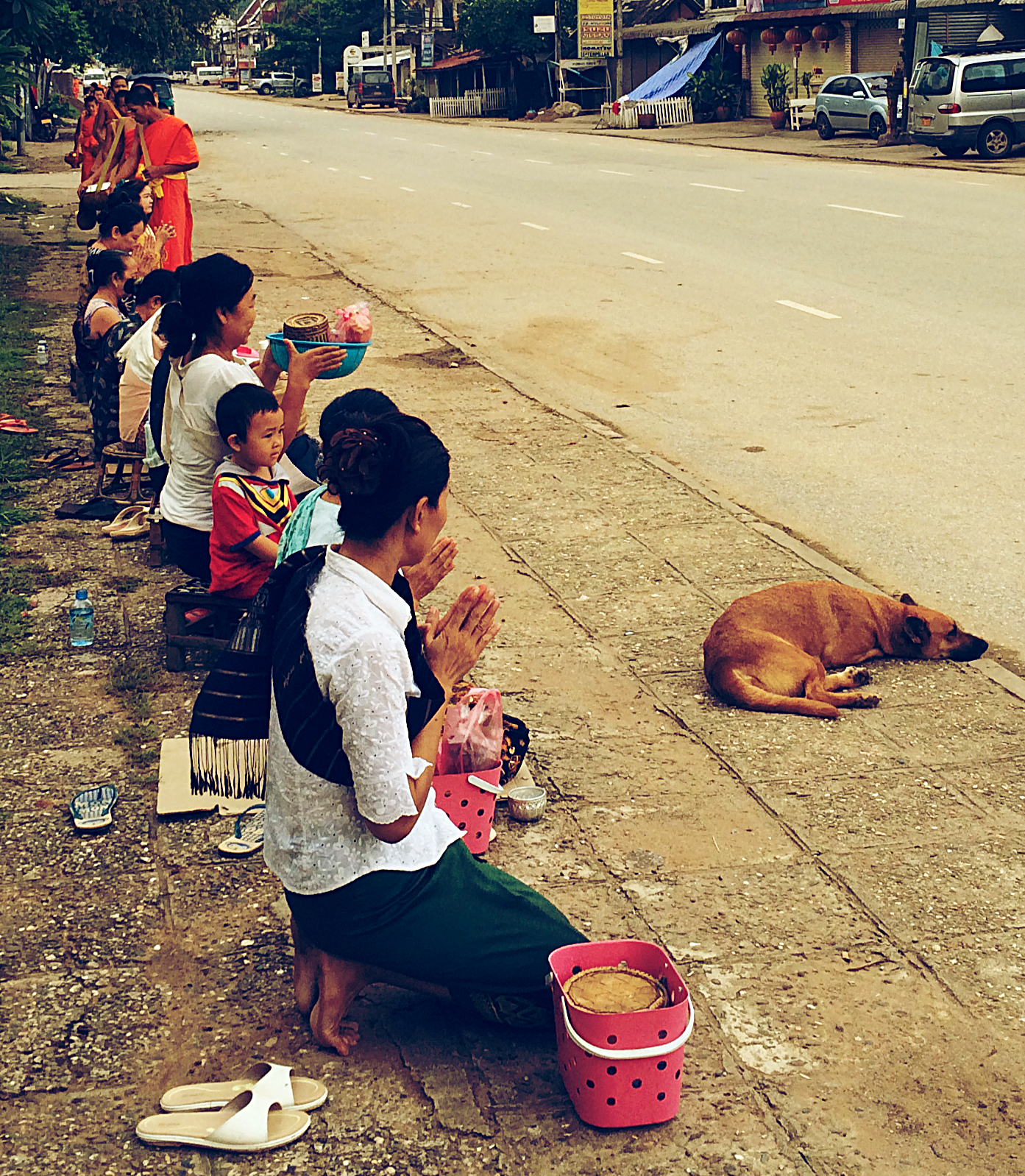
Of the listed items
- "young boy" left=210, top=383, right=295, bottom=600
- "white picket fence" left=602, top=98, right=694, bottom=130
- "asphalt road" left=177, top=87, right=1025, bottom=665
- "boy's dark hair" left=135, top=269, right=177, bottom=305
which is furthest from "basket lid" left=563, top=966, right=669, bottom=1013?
"white picket fence" left=602, top=98, right=694, bottom=130

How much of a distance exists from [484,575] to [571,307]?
7336mm

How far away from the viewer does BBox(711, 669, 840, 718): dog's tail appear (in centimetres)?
505

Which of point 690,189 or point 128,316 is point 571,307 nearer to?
point 128,316

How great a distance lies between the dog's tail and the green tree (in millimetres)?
54707

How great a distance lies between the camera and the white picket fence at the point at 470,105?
190 ft

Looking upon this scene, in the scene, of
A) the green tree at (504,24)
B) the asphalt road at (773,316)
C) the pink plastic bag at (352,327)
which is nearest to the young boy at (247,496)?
the pink plastic bag at (352,327)

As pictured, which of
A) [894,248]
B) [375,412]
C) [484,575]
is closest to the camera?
[375,412]

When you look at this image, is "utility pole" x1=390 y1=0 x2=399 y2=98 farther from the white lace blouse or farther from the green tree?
the white lace blouse

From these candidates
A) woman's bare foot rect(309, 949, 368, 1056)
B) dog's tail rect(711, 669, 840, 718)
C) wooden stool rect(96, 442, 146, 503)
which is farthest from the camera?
wooden stool rect(96, 442, 146, 503)

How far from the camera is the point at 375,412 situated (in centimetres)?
351

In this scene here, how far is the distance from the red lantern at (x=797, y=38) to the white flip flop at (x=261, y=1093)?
41457mm

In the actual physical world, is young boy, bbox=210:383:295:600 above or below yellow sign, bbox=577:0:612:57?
below

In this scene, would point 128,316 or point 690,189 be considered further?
point 690,189

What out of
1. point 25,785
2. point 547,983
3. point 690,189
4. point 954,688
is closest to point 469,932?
point 547,983
